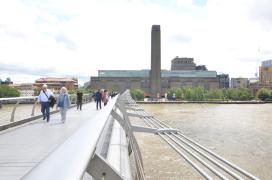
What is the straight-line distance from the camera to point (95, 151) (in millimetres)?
1982

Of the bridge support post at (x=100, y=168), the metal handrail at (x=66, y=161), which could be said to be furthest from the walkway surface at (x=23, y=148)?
the metal handrail at (x=66, y=161)

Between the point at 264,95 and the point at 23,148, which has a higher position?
the point at 264,95

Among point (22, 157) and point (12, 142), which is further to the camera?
point (12, 142)

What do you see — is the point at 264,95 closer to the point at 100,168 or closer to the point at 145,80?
the point at 145,80

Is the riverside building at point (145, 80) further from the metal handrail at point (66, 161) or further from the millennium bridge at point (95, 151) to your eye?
the metal handrail at point (66, 161)

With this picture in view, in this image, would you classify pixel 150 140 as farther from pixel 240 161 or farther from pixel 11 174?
pixel 11 174

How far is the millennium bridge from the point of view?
145 cm

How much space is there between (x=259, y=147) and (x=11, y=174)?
49.8 feet

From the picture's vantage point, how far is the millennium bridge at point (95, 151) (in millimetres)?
1453

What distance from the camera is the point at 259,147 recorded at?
63.1ft

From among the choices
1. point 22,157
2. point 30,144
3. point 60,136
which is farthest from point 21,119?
point 22,157

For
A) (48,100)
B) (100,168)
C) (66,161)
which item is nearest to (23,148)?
(48,100)

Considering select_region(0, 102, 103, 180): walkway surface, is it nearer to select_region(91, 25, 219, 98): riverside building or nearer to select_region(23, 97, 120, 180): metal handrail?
select_region(23, 97, 120, 180): metal handrail

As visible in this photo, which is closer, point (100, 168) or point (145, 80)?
point (100, 168)
